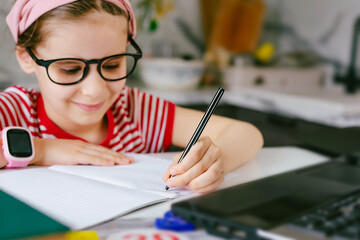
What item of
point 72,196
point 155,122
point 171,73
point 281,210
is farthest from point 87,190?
point 171,73

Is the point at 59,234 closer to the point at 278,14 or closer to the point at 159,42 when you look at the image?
the point at 159,42

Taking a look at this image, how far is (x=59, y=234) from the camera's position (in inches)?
16.7

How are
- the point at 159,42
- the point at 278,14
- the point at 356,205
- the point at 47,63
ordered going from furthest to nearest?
the point at 278,14
the point at 159,42
the point at 47,63
the point at 356,205

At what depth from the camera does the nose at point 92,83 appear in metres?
0.91

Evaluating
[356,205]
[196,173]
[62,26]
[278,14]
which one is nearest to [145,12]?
[278,14]

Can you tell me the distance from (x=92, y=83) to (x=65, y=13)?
166 mm

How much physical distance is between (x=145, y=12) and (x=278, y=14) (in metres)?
1.04

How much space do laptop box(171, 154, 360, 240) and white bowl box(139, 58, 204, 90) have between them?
160 centimetres

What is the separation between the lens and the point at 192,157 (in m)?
0.70

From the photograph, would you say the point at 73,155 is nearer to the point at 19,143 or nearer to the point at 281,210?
the point at 19,143

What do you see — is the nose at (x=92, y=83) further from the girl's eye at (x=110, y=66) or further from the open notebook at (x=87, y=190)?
the open notebook at (x=87, y=190)

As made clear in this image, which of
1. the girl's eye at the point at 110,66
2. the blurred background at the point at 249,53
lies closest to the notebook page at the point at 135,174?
the girl's eye at the point at 110,66

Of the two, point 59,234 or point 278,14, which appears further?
point 278,14

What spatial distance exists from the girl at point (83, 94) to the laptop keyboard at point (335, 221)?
0.22 metres
